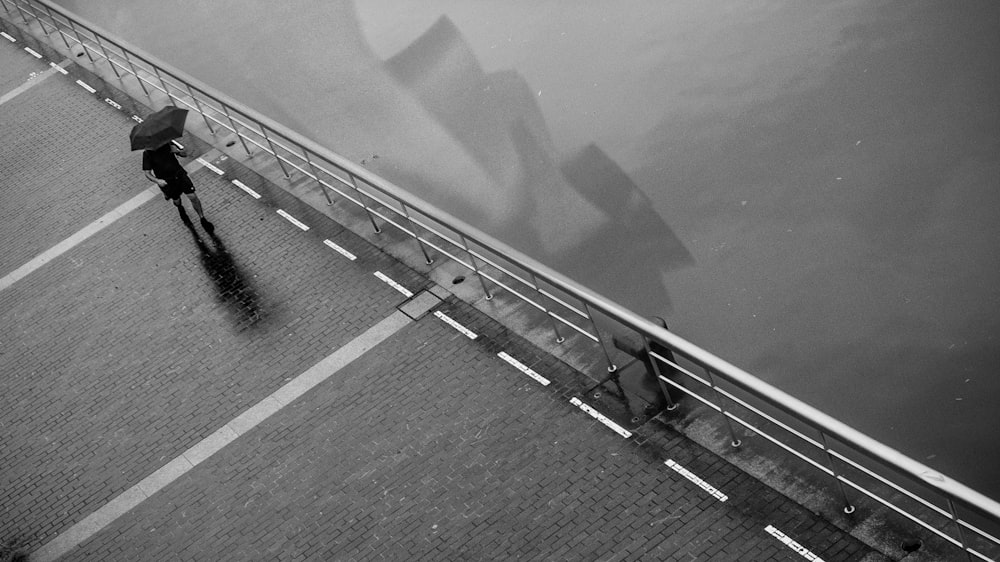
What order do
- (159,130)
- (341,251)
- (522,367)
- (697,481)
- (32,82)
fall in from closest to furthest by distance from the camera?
(697,481) → (522,367) → (341,251) → (159,130) → (32,82)

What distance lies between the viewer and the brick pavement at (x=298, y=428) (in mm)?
11648

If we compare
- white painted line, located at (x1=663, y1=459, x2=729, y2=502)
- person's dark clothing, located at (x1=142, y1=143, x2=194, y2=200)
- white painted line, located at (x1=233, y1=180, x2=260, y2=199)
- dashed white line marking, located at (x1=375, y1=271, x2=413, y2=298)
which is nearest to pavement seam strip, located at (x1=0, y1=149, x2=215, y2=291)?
white painted line, located at (x1=233, y1=180, x2=260, y2=199)

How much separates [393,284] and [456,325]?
1.32 meters

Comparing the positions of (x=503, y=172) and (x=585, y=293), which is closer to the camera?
(x=585, y=293)

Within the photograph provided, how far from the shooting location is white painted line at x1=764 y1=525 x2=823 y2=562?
10.6m

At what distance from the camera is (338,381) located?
14.2 metres

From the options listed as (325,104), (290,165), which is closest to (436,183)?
(290,165)

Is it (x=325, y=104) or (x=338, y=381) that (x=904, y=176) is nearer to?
(x=338, y=381)

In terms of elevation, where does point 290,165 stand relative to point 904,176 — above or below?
above

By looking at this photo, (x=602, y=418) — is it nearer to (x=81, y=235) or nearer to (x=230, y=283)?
(x=230, y=283)

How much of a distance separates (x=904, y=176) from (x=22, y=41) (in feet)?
58.0

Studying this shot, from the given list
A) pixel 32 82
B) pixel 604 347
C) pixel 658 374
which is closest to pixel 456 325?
pixel 604 347

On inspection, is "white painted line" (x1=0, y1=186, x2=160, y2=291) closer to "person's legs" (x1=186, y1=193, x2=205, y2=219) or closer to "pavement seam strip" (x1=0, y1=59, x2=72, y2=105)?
"person's legs" (x1=186, y1=193, x2=205, y2=219)

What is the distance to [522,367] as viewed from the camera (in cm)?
1357
